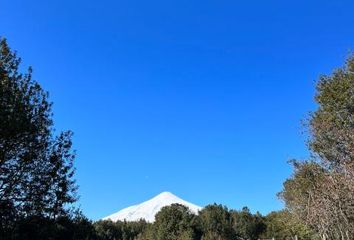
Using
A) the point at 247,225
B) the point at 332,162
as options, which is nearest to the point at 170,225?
the point at 247,225

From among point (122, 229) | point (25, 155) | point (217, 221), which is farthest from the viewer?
point (122, 229)

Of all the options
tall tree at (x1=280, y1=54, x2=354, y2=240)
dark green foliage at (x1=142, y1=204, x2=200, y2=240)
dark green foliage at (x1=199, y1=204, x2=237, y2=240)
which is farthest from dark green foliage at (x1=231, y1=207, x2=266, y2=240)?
tall tree at (x1=280, y1=54, x2=354, y2=240)

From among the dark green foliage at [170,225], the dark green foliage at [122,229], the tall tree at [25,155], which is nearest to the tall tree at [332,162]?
the tall tree at [25,155]

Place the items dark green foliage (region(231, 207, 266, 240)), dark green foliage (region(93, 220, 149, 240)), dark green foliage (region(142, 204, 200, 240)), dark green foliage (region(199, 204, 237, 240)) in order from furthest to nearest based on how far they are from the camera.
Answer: dark green foliage (region(93, 220, 149, 240)), dark green foliage (region(231, 207, 266, 240)), dark green foliage (region(199, 204, 237, 240)), dark green foliage (region(142, 204, 200, 240))

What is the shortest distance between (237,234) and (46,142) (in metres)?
118

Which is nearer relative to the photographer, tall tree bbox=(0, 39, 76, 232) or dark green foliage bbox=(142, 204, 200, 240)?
tall tree bbox=(0, 39, 76, 232)

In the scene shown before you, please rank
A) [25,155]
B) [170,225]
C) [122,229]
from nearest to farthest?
[25,155] → [170,225] → [122,229]

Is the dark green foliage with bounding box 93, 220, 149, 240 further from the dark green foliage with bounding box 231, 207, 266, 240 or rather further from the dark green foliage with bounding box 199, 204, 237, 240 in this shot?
the dark green foliage with bounding box 231, 207, 266, 240

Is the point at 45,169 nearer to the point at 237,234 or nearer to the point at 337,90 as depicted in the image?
the point at 337,90

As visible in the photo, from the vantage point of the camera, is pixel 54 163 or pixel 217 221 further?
pixel 217 221

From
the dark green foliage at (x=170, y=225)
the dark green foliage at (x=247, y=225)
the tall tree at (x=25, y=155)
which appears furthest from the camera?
the dark green foliage at (x=247, y=225)

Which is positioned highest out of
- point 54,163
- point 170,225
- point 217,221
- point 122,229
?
point 122,229

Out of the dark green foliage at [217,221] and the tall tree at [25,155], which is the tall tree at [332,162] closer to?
the tall tree at [25,155]

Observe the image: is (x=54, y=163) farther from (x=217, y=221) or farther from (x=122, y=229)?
(x=122, y=229)
